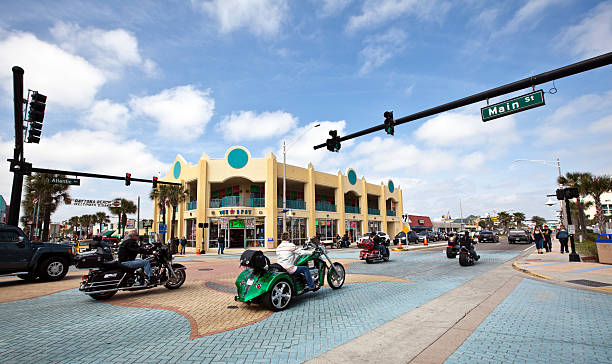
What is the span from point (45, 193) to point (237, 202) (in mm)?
20190

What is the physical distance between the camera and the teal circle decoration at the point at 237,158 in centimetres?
3284

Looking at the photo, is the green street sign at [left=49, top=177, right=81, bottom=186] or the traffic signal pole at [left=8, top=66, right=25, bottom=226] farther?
the green street sign at [left=49, top=177, right=81, bottom=186]

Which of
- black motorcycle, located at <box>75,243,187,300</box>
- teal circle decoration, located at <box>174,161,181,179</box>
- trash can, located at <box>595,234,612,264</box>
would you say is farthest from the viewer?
teal circle decoration, located at <box>174,161,181,179</box>

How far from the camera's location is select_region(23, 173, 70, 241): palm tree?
3167 centimetres

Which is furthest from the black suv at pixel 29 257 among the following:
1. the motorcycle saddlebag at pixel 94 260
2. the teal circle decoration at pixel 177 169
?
the teal circle decoration at pixel 177 169

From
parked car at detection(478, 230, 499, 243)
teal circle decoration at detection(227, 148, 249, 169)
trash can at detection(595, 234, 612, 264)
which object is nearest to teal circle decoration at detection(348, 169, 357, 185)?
teal circle decoration at detection(227, 148, 249, 169)

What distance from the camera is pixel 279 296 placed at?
20.8ft

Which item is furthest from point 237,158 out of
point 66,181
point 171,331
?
point 171,331

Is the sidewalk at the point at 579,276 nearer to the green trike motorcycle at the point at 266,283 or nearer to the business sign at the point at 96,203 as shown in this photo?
the green trike motorcycle at the point at 266,283

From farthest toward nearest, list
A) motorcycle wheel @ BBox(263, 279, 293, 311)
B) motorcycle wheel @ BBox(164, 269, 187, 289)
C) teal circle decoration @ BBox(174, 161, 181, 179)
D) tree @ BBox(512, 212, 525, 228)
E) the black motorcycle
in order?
tree @ BBox(512, 212, 525, 228) < teal circle decoration @ BBox(174, 161, 181, 179) < motorcycle wheel @ BBox(164, 269, 187, 289) < the black motorcycle < motorcycle wheel @ BBox(263, 279, 293, 311)

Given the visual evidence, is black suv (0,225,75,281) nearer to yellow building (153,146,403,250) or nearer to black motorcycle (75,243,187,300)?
black motorcycle (75,243,187,300)

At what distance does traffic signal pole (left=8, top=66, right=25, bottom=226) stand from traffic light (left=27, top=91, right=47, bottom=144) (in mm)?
505

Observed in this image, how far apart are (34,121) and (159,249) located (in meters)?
7.66

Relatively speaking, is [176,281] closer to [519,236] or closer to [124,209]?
[519,236]
